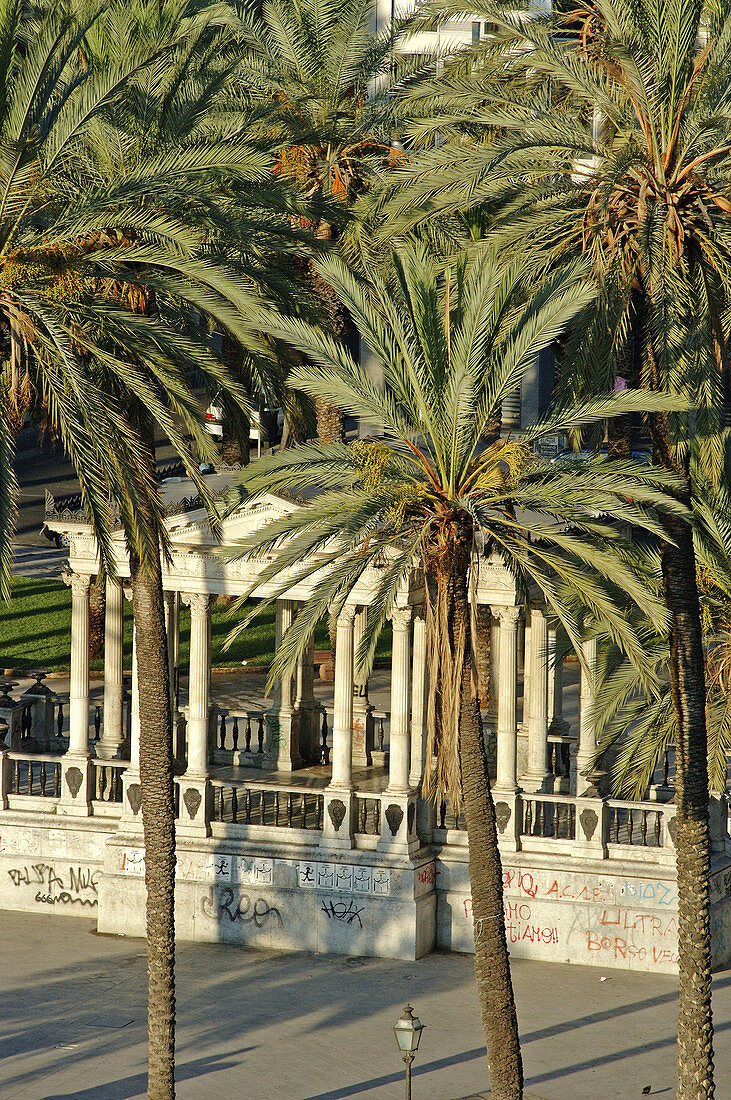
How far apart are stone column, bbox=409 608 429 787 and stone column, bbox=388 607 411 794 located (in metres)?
0.49

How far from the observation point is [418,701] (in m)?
25.2

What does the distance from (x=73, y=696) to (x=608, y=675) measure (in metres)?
8.06

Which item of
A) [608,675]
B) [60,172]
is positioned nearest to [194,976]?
[608,675]

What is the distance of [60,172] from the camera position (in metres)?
18.4

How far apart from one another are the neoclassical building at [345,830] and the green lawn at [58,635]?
41.3 feet

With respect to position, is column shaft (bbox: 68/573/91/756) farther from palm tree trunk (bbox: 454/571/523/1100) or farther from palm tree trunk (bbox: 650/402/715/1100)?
palm tree trunk (bbox: 650/402/715/1100)

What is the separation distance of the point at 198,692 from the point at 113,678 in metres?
1.95

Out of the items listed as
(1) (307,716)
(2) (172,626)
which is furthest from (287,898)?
(2) (172,626)

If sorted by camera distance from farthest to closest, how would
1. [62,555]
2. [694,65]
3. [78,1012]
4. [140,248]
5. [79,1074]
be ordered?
[62,555] < [78,1012] < [79,1074] < [694,65] < [140,248]

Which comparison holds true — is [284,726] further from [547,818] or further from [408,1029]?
[408,1029]

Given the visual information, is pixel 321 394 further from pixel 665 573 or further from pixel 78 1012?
pixel 78 1012

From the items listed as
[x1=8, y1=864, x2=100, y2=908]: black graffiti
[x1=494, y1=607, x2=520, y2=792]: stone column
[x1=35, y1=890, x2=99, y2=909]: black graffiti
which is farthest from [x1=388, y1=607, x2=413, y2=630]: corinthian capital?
[x1=35, y1=890, x2=99, y2=909]: black graffiti

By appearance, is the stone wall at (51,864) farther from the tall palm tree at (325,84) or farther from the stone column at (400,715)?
the tall palm tree at (325,84)

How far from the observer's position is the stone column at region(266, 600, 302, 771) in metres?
27.2
